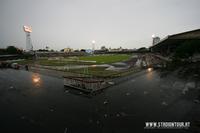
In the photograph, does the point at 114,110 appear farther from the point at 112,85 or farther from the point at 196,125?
the point at 112,85

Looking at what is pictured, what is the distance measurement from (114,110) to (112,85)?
6526 mm

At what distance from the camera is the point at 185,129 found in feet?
22.7

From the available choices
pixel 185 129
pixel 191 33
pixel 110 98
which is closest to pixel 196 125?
pixel 185 129

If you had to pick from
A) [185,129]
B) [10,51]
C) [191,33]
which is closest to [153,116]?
[185,129]

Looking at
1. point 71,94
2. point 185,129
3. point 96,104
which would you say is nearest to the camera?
point 185,129

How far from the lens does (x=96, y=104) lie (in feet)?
33.9

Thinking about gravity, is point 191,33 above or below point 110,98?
above

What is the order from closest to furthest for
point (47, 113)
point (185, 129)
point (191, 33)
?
point (185, 129), point (47, 113), point (191, 33)

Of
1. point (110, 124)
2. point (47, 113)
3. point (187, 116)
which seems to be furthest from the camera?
point (47, 113)

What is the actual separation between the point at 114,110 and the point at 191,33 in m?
45.8

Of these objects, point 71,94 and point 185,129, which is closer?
point 185,129

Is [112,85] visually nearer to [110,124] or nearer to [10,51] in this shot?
[110,124]

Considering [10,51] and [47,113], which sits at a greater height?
[10,51]

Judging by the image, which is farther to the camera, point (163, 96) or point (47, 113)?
point (163, 96)
